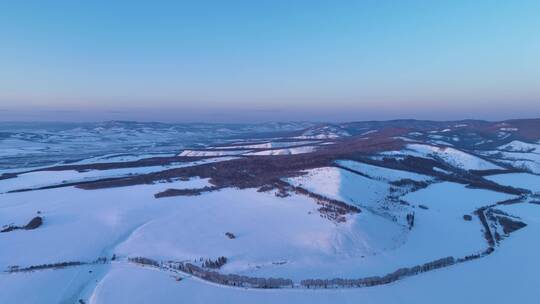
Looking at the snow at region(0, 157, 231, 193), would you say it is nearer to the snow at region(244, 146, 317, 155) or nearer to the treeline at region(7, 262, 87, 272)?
the snow at region(244, 146, 317, 155)

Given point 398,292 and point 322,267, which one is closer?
point 398,292

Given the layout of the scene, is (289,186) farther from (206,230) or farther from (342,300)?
(342,300)

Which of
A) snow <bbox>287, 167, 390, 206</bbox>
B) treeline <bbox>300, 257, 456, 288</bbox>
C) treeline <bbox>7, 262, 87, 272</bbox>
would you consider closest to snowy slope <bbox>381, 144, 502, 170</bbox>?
snow <bbox>287, 167, 390, 206</bbox>

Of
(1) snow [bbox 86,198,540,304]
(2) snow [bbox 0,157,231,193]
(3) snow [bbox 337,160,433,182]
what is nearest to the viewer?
(1) snow [bbox 86,198,540,304]

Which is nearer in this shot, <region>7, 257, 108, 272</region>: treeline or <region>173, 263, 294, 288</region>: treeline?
<region>173, 263, 294, 288</region>: treeline

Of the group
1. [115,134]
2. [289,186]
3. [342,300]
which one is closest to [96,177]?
[289,186]

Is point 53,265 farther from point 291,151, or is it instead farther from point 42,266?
point 291,151

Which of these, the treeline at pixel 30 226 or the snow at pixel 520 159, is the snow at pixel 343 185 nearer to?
the treeline at pixel 30 226

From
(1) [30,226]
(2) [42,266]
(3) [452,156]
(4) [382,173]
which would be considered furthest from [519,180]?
(1) [30,226]
